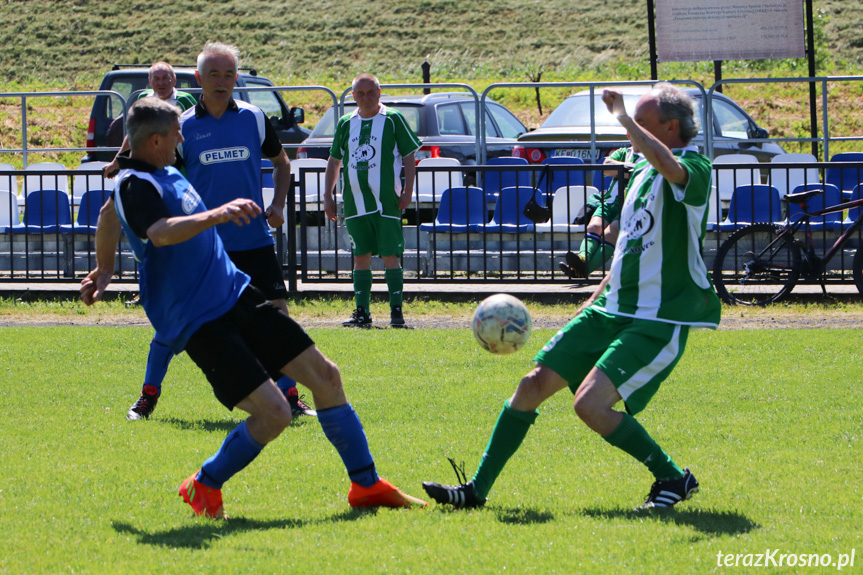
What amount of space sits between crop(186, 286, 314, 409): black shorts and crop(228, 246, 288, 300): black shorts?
197 centimetres

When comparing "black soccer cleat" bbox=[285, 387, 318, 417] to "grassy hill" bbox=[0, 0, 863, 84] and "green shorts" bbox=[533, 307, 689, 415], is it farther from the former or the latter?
"grassy hill" bbox=[0, 0, 863, 84]

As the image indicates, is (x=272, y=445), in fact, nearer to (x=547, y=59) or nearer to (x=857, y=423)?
(x=857, y=423)

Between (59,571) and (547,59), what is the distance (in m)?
47.8

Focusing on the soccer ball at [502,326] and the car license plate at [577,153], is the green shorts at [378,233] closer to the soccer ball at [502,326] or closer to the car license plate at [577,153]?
the soccer ball at [502,326]

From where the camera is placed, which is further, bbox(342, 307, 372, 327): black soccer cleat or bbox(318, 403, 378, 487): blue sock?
bbox(342, 307, 372, 327): black soccer cleat

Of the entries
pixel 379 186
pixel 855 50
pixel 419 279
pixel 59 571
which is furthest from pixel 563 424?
pixel 855 50

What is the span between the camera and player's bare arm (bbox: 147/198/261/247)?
163 inches

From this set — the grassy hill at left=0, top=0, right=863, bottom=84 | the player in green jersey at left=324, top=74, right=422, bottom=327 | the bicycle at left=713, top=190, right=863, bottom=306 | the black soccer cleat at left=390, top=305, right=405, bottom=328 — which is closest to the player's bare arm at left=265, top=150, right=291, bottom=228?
the player in green jersey at left=324, top=74, right=422, bottom=327

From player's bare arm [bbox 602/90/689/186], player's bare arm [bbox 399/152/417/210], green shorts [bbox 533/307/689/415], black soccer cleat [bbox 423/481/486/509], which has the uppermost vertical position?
player's bare arm [bbox 399/152/417/210]

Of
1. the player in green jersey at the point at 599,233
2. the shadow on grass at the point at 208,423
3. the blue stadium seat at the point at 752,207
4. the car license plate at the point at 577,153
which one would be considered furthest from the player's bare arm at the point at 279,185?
the car license plate at the point at 577,153

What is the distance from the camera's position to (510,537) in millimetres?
4297

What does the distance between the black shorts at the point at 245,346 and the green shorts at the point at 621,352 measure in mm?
1077

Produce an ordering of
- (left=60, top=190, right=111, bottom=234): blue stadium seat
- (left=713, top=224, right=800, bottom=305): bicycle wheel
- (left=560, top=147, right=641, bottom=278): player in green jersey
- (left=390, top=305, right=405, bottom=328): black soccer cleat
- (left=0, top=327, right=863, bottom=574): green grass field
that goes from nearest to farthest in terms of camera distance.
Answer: (left=0, top=327, right=863, bottom=574): green grass field, (left=390, top=305, right=405, bottom=328): black soccer cleat, (left=560, top=147, right=641, bottom=278): player in green jersey, (left=713, top=224, right=800, bottom=305): bicycle wheel, (left=60, top=190, right=111, bottom=234): blue stadium seat

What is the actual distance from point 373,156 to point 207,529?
20.7 ft
